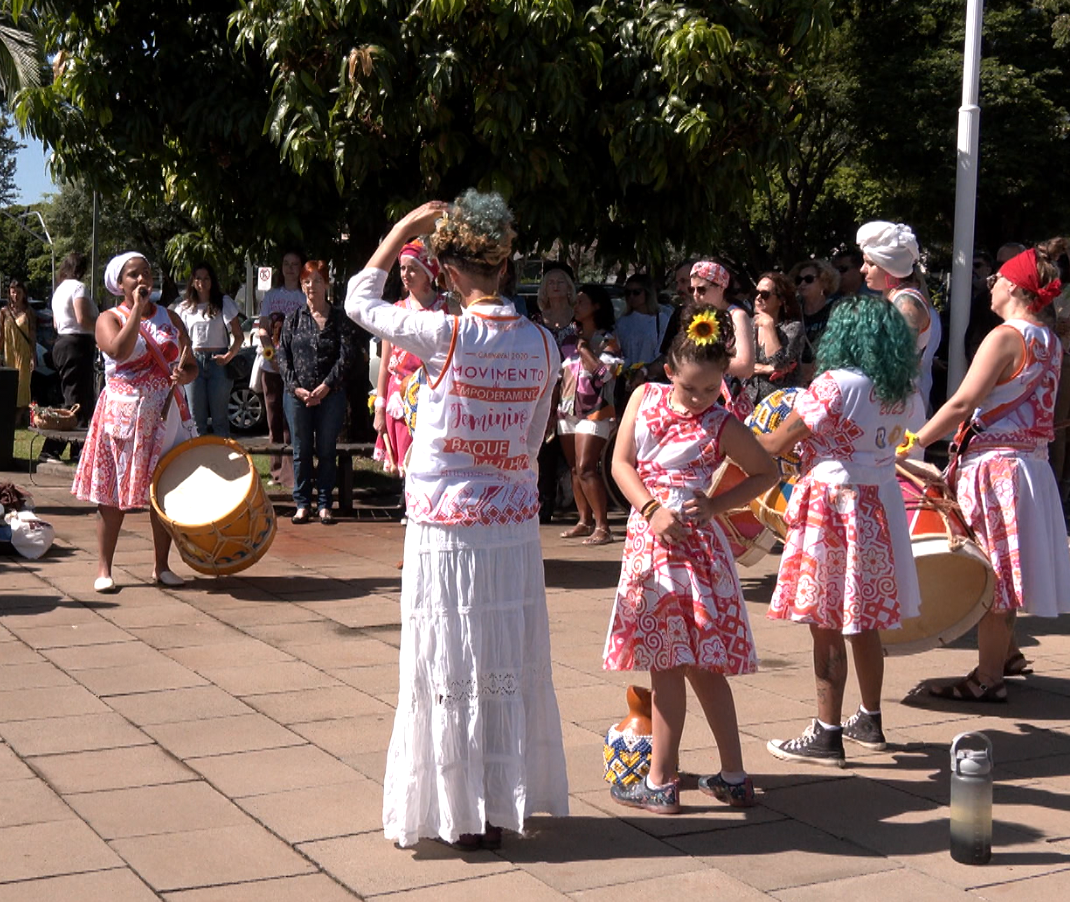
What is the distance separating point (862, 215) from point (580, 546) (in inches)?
1026

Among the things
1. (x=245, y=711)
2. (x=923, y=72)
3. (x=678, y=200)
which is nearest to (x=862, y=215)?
(x=923, y=72)

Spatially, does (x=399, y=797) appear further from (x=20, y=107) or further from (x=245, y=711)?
(x=20, y=107)

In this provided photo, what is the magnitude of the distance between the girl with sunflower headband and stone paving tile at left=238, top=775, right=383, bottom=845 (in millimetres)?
938

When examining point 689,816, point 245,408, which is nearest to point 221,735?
point 689,816

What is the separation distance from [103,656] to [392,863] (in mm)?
3082

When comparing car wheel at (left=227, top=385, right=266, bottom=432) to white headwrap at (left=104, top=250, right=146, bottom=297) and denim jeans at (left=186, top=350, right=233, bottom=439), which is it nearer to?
denim jeans at (left=186, top=350, right=233, bottom=439)

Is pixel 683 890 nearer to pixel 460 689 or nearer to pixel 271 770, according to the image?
pixel 460 689

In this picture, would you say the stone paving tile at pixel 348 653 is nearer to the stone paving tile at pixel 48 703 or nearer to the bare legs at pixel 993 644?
the stone paving tile at pixel 48 703

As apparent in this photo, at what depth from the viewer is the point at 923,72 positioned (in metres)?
25.3

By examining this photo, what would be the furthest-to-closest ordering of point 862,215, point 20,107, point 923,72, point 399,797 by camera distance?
point 862,215 < point 923,72 < point 20,107 < point 399,797

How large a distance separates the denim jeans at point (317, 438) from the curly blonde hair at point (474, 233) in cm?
675

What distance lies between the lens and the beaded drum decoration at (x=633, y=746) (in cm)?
505

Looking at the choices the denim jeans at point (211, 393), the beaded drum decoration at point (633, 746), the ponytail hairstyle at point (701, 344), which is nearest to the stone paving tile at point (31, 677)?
the beaded drum decoration at point (633, 746)

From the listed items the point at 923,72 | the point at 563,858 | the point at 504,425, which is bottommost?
the point at 563,858
